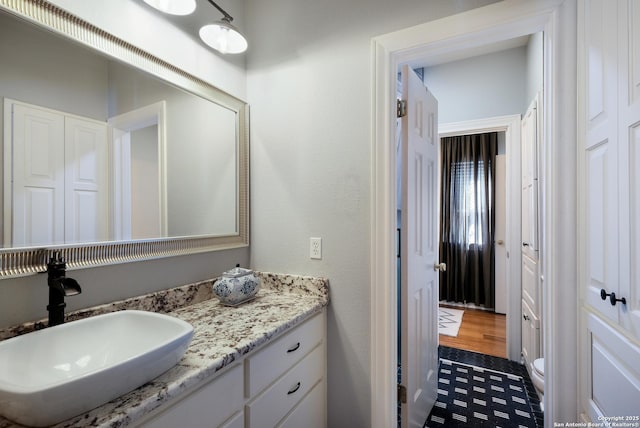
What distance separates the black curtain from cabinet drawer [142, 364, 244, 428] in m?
3.81

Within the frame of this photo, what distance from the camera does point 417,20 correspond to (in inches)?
51.1

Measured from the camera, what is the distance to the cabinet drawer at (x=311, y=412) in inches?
47.3

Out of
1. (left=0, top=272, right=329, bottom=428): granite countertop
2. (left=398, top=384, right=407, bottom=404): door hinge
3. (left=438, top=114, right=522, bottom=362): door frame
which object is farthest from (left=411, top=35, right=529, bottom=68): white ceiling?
(left=398, top=384, right=407, bottom=404): door hinge

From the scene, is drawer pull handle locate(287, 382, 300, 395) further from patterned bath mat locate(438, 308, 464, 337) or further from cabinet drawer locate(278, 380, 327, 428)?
patterned bath mat locate(438, 308, 464, 337)

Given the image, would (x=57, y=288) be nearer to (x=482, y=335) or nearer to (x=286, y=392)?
(x=286, y=392)

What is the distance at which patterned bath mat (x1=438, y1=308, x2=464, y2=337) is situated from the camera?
3152mm

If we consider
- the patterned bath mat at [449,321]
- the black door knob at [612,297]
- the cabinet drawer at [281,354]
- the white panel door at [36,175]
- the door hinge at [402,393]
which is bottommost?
the patterned bath mat at [449,321]

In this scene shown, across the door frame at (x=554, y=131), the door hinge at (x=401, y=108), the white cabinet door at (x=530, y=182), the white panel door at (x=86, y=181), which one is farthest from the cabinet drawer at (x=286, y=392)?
the white cabinet door at (x=530, y=182)

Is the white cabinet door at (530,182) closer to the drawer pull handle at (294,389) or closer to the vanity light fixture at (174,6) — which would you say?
the drawer pull handle at (294,389)

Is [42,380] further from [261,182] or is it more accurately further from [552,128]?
[552,128]

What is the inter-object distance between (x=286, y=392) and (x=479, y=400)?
5.06 ft

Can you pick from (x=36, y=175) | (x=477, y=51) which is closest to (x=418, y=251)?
(x=36, y=175)

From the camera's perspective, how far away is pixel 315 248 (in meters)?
1.53

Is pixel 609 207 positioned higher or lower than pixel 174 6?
lower
